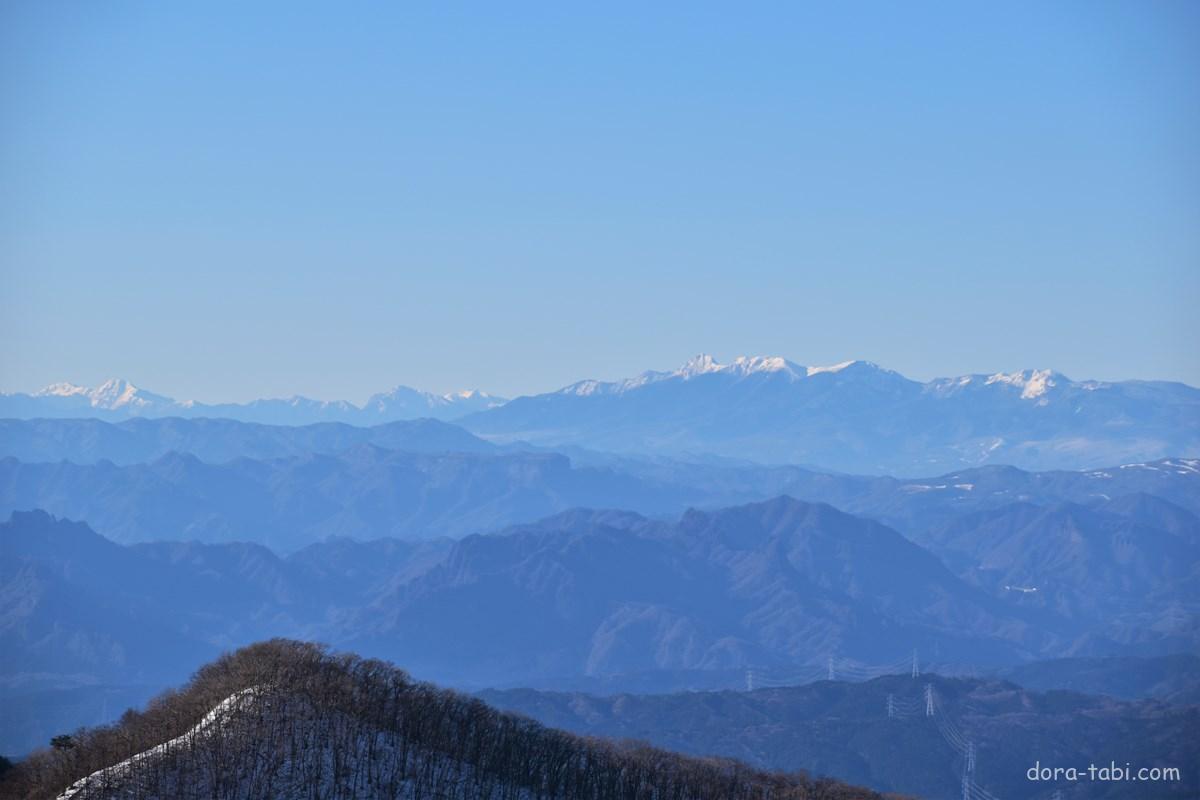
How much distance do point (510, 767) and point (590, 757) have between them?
13.6 metres

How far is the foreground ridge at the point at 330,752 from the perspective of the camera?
103 metres

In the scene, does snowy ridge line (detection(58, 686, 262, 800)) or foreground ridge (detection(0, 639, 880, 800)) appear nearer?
snowy ridge line (detection(58, 686, 262, 800))

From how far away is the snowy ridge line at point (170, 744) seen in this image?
328ft

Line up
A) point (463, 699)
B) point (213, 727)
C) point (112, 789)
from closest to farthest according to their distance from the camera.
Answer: point (112, 789) → point (213, 727) → point (463, 699)

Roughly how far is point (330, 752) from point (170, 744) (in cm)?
989

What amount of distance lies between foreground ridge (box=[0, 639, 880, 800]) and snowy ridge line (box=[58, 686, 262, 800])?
6.4 inches

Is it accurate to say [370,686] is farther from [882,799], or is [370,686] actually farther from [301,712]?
[882,799]

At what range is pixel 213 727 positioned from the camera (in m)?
108

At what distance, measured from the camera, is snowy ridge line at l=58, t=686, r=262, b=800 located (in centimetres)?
10000

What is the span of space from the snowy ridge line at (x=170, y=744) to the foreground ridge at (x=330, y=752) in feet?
0.54

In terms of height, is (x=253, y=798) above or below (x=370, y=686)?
below

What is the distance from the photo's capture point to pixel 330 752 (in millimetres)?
108062

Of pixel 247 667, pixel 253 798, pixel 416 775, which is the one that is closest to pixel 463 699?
pixel 247 667

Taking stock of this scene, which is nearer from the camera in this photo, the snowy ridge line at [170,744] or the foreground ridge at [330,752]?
the snowy ridge line at [170,744]
